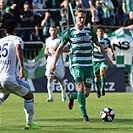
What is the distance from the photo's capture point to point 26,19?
26703 millimetres

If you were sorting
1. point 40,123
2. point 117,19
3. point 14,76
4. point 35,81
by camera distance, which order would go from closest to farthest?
point 14,76 < point 40,123 < point 35,81 < point 117,19

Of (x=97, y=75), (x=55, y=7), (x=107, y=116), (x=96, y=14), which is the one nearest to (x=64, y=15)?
(x=55, y=7)

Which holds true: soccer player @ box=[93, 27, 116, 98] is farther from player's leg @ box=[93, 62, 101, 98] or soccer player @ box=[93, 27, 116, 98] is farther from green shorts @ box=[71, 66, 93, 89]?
green shorts @ box=[71, 66, 93, 89]

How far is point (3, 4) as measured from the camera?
2647 cm

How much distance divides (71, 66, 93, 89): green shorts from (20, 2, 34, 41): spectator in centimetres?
1270

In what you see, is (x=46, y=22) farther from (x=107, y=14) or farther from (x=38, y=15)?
(x=107, y=14)

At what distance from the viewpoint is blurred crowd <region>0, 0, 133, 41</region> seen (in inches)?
1045

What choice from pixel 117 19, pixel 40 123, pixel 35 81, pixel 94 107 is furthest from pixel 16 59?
pixel 117 19

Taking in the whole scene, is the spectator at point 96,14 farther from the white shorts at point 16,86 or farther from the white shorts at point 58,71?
the white shorts at point 16,86

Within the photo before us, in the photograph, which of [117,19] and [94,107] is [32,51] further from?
[94,107]

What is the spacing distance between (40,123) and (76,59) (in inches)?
67.4

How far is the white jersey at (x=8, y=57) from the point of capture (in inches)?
458

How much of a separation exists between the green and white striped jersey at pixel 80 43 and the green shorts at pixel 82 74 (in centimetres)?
10

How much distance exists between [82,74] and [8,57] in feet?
8.20
